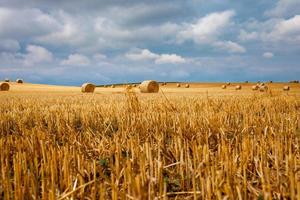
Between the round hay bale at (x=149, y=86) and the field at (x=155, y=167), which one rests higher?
the round hay bale at (x=149, y=86)

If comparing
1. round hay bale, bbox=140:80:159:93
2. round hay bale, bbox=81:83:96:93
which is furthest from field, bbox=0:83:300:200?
round hay bale, bbox=81:83:96:93

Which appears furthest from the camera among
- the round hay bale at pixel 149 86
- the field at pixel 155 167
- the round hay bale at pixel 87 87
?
the round hay bale at pixel 87 87

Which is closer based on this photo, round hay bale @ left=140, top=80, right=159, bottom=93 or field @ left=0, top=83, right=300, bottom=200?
field @ left=0, top=83, right=300, bottom=200

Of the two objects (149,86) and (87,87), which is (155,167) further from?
(87,87)

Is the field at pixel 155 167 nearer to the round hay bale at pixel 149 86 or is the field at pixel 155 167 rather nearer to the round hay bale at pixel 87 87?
the round hay bale at pixel 149 86

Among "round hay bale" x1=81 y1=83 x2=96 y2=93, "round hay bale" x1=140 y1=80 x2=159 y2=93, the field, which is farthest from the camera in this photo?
"round hay bale" x1=81 y1=83 x2=96 y2=93

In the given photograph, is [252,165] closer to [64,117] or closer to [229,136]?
[229,136]

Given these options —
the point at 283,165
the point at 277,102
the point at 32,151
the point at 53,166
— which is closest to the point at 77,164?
the point at 53,166

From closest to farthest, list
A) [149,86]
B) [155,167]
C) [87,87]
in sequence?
[155,167] < [149,86] < [87,87]

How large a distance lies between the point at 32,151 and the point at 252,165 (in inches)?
75.3

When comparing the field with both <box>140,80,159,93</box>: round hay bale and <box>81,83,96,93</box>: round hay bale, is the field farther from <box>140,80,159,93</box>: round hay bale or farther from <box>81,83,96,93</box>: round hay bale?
<box>81,83,96,93</box>: round hay bale

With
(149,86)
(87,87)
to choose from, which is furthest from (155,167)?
(87,87)

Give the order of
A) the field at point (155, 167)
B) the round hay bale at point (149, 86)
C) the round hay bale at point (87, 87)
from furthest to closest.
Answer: the round hay bale at point (87, 87)
the round hay bale at point (149, 86)
the field at point (155, 167)

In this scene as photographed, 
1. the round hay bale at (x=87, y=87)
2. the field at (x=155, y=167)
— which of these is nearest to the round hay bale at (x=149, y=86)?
the round hay bale at (x=87, y=87)
